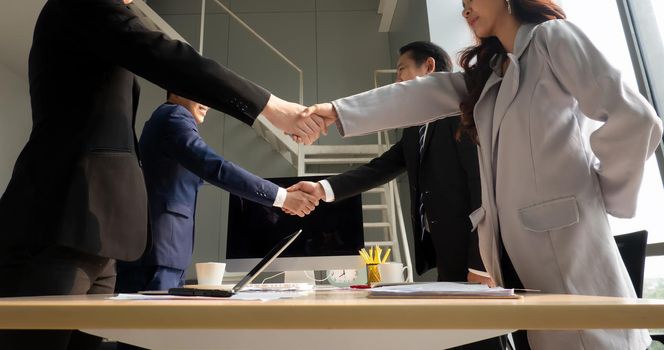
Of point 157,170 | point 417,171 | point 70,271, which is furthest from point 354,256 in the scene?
point 70,271

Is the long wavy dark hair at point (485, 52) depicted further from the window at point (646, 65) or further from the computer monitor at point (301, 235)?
the window at point (646, 65)

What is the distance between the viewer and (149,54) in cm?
96

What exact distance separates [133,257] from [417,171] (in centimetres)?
124

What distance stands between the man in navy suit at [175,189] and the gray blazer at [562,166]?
3.76 ft

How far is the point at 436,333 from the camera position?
0.68 meters

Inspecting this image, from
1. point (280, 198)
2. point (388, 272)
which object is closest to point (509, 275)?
point (388, 272)

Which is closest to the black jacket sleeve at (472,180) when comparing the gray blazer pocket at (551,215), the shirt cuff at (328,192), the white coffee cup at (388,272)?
the white coffee cup at (388,272)

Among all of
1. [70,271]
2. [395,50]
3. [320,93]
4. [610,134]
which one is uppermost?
[395,50]

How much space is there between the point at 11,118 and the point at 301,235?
375cm

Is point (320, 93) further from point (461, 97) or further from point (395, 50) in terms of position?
point (461, 97)

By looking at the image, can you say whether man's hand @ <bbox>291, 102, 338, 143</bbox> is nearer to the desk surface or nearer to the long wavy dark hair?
the long wavy dark hair

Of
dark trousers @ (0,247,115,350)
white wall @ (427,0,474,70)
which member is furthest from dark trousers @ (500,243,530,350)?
white wall @ (427,0,474,70)

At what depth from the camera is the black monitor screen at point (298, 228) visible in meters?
2.19

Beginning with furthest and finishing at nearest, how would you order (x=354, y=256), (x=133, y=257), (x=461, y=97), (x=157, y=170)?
(x=354, y=256) < (x=157, y=170) < (x=461, y=97) < (x=133, y=257)
